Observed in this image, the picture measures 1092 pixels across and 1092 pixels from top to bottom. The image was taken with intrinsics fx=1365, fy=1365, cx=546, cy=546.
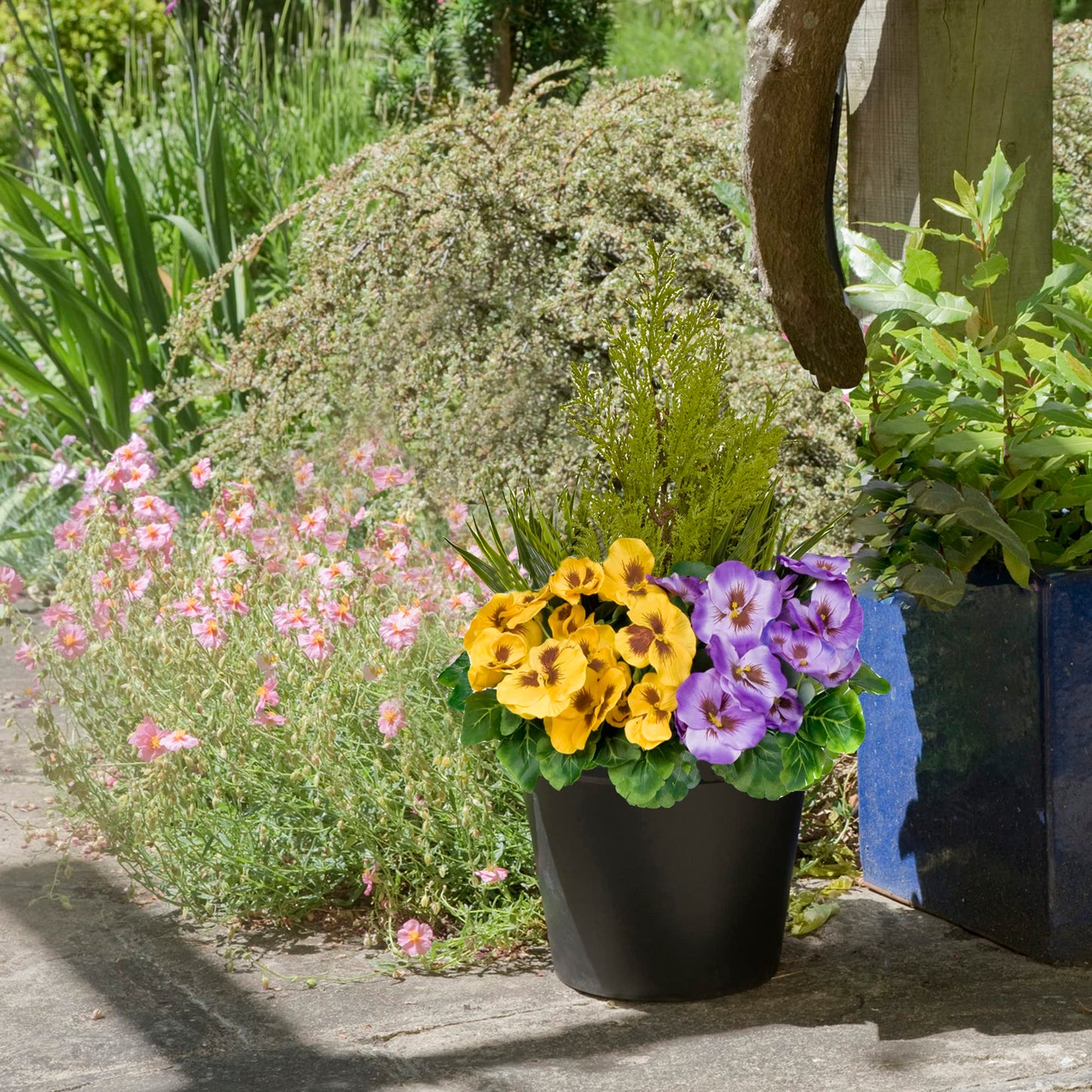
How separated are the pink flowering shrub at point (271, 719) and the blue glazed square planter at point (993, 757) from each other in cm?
72

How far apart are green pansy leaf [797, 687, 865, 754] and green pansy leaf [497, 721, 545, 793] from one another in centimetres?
40

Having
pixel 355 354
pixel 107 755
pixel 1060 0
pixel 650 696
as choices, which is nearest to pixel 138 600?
pixel 107 755

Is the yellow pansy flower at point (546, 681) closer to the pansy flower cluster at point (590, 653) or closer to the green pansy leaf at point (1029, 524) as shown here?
the pansy flower cluster at point (590, 653)

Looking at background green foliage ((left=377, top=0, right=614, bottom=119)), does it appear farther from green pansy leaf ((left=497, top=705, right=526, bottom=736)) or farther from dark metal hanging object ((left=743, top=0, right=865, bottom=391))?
green pansy leaf ((left=497, top=705, right=526, bottom=736))

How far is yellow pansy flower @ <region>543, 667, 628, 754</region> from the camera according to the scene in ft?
6.53

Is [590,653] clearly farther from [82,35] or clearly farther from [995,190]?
[82,35]

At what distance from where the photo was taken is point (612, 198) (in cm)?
366

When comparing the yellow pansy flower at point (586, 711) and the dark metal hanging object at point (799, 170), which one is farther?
the dark metal hanging object at point (799, 170)

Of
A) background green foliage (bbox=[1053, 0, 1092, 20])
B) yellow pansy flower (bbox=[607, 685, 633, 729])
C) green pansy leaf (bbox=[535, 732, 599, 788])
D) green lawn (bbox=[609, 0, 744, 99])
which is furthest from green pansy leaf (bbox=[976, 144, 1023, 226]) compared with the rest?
background green foliage (bbox=[1053, 0, 1092, 20])

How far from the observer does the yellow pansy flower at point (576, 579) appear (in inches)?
80.8

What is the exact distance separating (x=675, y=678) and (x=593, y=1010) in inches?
23.5

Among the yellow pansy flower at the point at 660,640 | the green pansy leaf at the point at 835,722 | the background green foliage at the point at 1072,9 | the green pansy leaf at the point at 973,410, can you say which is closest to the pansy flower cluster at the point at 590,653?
the yellow pansy flower at the point at 660,640

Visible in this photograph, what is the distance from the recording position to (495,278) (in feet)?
12.3

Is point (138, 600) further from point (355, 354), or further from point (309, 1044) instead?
point (309, 1044)
